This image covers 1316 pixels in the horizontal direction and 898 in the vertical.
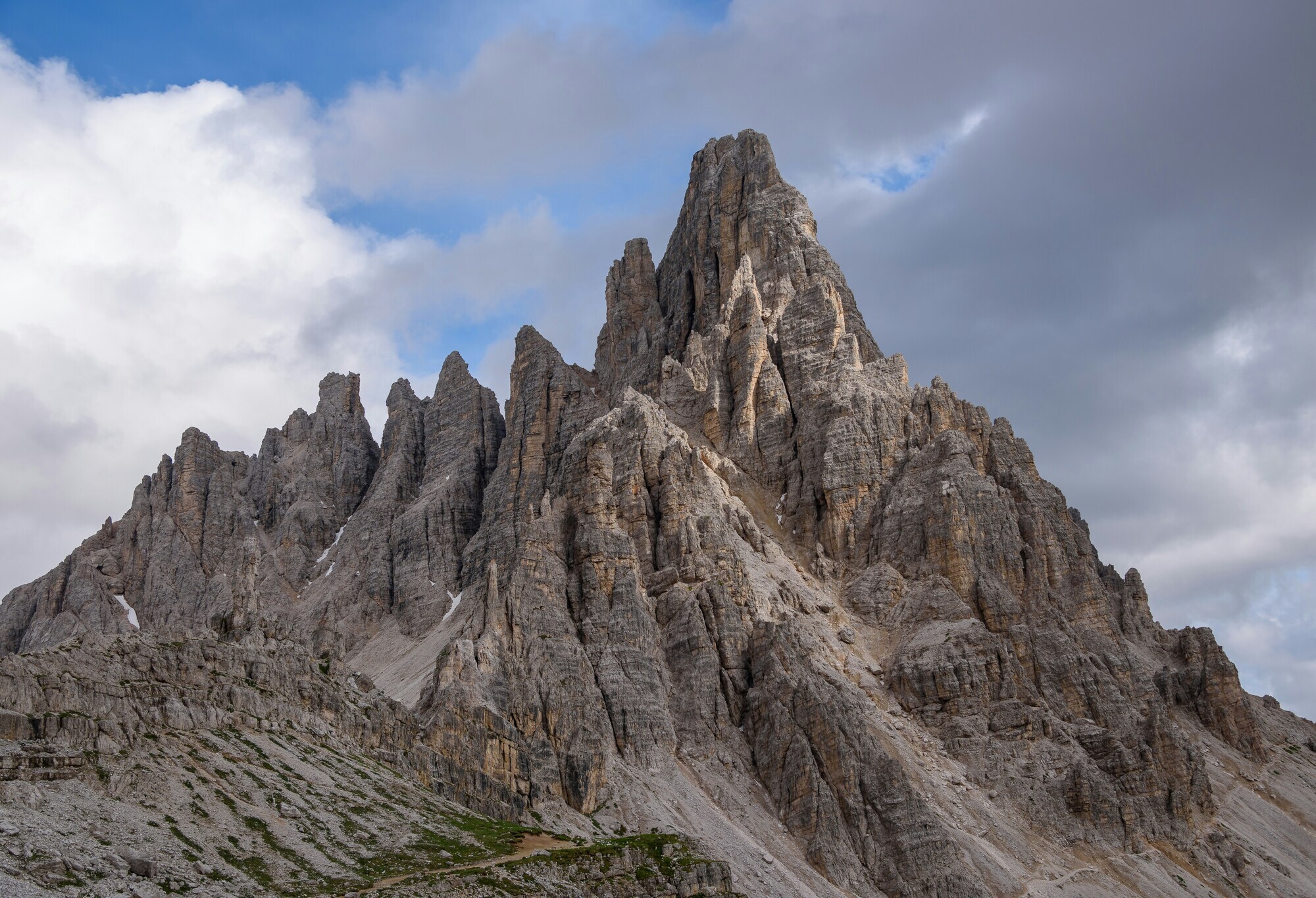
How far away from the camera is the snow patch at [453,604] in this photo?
178625 millimetres

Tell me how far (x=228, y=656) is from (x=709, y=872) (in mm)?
42056

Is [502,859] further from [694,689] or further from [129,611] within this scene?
[129,611]

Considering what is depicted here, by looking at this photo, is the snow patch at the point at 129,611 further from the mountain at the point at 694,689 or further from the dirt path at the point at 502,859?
the dirt path at the point at 502,859

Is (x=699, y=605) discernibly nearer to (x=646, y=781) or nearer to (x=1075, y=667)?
(x=646, y=781)

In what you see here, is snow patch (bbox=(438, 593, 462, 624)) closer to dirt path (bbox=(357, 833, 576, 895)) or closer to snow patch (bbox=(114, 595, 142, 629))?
snow patch (bbox=(114, 595, 142, 629))

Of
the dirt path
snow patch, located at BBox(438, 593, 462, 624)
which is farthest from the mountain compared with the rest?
the dirt path

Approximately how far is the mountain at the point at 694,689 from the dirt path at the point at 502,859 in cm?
94

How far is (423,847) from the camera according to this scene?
293 feet

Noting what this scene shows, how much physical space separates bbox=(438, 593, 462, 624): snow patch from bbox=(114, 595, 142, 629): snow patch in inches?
1841

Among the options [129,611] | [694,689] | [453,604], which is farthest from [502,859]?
[129,611]

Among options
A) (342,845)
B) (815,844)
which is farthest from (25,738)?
(815,844)

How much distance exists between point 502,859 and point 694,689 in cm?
5973

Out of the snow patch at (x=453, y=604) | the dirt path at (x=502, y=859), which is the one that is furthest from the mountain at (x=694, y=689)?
the dirt path at (x=502, y=859)

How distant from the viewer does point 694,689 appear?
148500 mm
